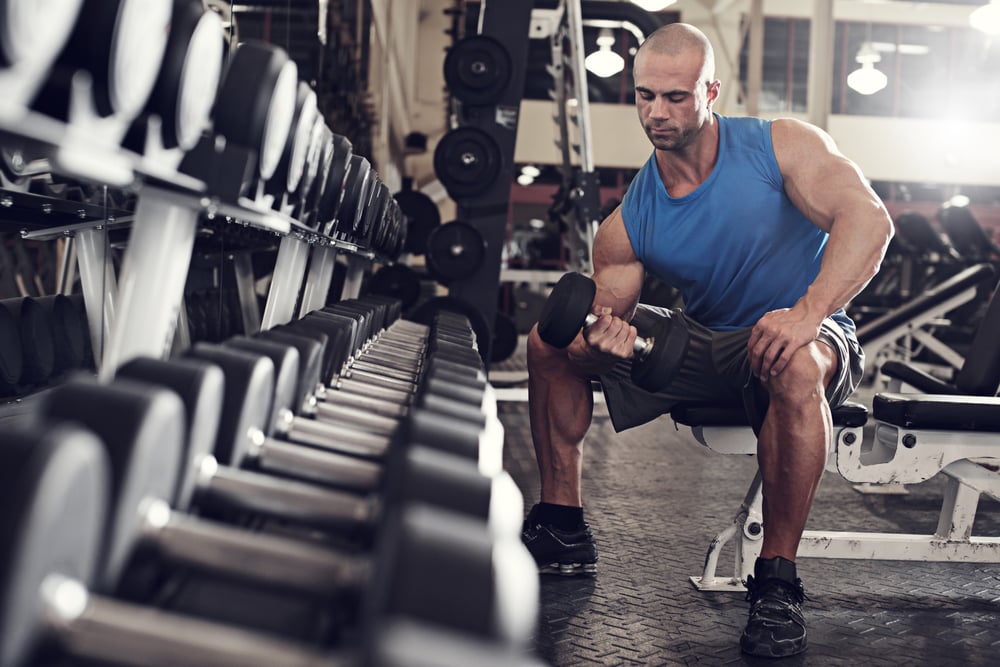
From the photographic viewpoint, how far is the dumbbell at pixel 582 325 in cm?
167

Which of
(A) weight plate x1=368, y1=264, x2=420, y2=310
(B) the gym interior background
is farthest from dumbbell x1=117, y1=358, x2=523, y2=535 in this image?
(A) weight plate x1=368, y1=264, x2=420, y2=310

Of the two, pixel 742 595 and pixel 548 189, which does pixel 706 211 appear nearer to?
pixel 742 595

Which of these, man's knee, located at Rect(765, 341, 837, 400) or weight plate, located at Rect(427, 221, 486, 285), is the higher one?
weight plate, located at Rect(427, 221, 486, 285)

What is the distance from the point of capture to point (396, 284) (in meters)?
4.50

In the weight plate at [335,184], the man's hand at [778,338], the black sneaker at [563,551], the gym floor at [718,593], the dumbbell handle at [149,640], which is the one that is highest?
the weight plate at [335,184]

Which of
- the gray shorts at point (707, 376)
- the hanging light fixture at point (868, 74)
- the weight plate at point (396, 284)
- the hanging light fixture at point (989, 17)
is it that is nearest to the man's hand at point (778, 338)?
the gray shorts at point (707, 376)

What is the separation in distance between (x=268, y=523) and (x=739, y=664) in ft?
2.92

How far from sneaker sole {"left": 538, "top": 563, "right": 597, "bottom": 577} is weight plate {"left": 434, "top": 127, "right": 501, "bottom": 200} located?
234cm

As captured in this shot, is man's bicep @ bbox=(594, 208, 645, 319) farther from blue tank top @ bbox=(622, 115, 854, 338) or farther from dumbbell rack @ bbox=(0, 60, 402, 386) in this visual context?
dumbbell rack @ bbox=(0, 60, 402, 386)

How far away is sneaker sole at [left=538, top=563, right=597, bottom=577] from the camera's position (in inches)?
71.5

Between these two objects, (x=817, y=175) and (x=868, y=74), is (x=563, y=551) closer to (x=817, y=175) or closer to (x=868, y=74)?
(x=817, y=175)

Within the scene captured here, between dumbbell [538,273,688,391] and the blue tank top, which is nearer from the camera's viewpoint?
dumbbell [538,273,688,391]

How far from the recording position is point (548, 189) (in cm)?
1241

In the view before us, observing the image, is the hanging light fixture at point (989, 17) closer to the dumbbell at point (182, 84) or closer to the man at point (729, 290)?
the man at point (729, 290)
